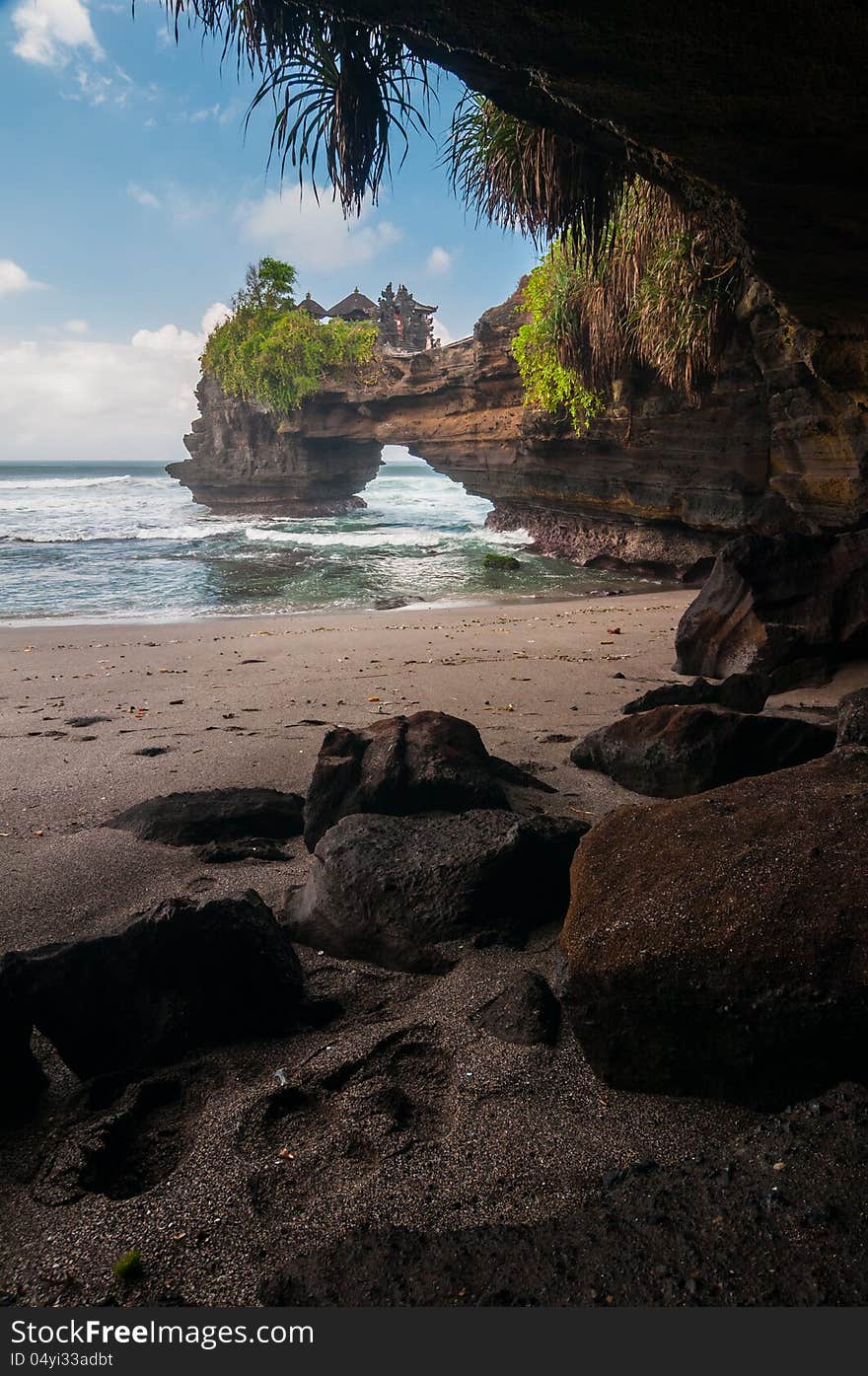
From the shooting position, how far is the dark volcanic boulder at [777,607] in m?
5.95

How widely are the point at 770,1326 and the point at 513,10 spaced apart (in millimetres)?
2670

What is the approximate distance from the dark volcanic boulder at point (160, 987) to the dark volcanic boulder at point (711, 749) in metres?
2.03

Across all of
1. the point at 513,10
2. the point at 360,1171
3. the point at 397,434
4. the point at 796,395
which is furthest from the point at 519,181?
the point at 397,434

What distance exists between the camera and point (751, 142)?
2.47 m

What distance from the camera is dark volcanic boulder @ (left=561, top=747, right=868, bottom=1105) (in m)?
1.64

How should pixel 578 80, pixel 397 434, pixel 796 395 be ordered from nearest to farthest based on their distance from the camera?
pixel 578 80 → pixel 796 395 → pixel 397 434

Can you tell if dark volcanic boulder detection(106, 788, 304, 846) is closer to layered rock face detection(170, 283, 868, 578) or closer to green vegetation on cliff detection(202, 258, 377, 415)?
layered rock face detection(170, 283, 868, 578)

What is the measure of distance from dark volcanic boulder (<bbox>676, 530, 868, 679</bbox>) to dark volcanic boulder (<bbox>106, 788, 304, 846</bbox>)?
3.99m

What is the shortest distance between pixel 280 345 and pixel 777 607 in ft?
97.7

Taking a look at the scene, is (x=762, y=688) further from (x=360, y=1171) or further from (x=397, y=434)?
(x=397, y=434)

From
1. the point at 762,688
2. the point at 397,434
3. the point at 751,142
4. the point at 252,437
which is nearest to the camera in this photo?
the point at 751,142

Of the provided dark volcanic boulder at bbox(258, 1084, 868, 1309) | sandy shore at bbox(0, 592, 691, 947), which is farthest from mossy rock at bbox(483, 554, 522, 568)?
dark volcanic boulder at bbox(258, 1084, 868, 1309)

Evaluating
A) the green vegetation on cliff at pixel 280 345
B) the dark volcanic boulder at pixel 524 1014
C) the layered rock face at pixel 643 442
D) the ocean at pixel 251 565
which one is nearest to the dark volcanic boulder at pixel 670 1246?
the dark volcanic boulder at pixel 524 1014

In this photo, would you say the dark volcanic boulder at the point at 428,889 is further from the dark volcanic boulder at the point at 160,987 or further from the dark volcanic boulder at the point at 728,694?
the dark volcanic boulder at the point at 728,694
